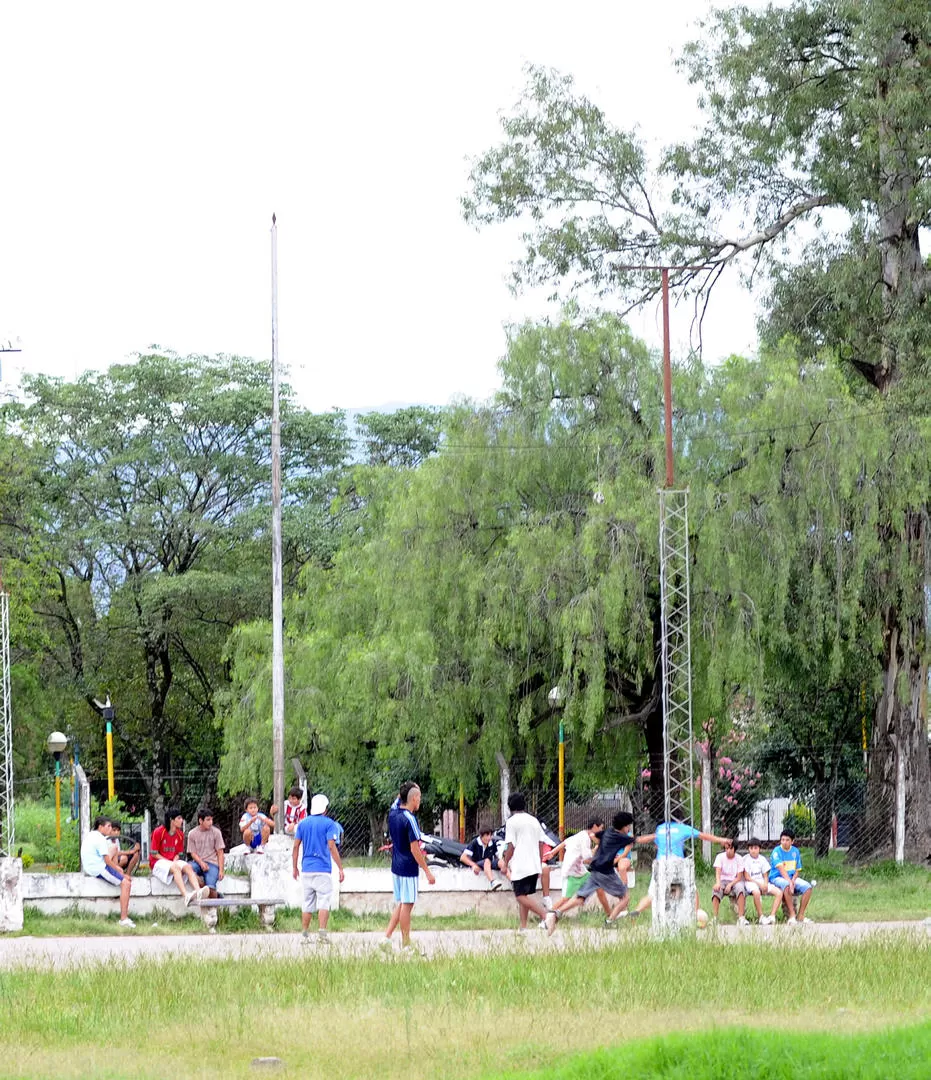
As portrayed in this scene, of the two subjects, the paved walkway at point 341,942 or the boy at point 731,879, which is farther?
the boy at point 731,879

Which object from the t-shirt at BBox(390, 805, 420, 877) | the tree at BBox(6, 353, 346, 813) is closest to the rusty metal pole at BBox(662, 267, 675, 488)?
the t-shirt at BBox(390, 805, 420, 877)

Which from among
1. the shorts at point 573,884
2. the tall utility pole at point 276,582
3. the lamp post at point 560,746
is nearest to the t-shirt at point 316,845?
the shorts at point 573,884

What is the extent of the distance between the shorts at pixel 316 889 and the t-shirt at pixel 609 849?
125 inches

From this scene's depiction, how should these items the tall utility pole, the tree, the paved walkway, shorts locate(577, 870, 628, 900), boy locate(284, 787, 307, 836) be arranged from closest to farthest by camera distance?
the paved walkway < shorts locate(577, 870, 628, 900) < boy locate(284, 787, 307, 836) < the tall utility pole < the tree

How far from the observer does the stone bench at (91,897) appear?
21453 mm

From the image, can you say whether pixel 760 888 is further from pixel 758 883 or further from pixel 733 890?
pixel 733 890

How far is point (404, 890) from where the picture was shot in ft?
55.7

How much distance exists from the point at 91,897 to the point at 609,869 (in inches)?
260

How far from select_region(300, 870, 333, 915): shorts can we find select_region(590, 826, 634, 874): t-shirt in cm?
318

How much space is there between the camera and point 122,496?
50344 mm

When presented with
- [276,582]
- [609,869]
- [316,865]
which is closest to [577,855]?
[609,869]

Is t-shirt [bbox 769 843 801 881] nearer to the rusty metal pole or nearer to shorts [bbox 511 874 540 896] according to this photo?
shorts [bbox 511 874 540 896]

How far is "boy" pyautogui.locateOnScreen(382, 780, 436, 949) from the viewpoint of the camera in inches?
659

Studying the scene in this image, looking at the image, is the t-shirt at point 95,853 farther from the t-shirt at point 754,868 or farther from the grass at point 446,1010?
the t-shirt at point 754,868
